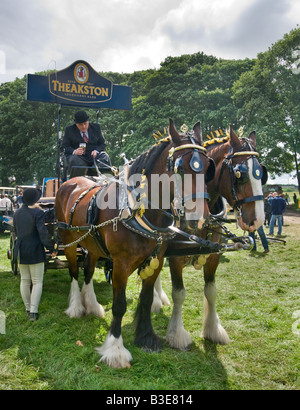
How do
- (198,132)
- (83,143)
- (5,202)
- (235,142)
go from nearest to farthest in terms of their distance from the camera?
(198,132) < (235,142) < (83,143) < (5,202)

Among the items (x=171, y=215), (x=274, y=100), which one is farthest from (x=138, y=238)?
(x=274, y=100)

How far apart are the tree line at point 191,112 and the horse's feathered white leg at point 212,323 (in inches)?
612

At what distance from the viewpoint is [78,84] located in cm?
639

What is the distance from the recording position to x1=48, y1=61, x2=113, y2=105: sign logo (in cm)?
622

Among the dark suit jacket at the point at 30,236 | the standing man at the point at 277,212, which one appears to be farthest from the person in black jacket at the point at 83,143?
the standing man at the point at 277,212

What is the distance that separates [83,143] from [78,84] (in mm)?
1737

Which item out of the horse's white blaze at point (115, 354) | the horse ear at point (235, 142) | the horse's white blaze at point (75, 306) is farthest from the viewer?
the horse's white blaze at point (75, 306)

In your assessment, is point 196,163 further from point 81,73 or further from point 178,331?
point 81,73

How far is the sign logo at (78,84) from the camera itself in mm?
6223

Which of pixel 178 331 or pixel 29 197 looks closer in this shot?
pixel 178 331

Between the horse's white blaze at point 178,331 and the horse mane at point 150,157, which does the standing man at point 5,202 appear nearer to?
the horse's white blaze at point 178,331

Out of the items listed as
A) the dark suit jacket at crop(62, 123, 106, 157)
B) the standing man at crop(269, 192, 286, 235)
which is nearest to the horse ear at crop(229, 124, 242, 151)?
the dark suit jacket at crop(62, 123, 106, 157)

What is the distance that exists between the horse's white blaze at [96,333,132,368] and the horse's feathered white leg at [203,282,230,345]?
1.10 m

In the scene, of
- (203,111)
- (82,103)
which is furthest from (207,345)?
(203,111)
